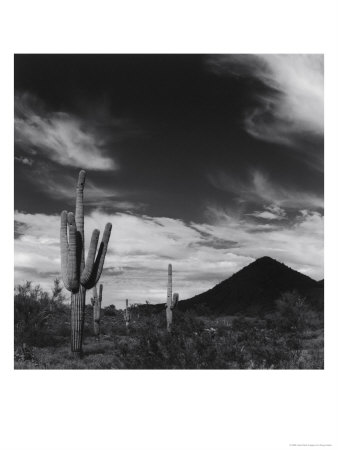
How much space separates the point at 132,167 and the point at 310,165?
4203 mm

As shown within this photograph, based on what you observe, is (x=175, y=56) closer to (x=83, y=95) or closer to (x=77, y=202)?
(x=83, y=95)

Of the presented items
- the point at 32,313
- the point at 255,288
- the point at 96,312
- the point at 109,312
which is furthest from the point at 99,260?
the point at 255,288

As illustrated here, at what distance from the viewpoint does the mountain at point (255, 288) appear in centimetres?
4116

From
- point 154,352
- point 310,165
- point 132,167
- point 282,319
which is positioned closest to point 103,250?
point 132,167

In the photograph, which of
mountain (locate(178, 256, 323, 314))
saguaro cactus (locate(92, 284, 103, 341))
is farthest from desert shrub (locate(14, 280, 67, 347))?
mountain (locate(178, 256, 323, 314))

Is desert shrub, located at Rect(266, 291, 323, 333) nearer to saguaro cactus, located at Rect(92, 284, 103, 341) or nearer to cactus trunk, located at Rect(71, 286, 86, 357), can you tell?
saguaro cactus, located at Rect(92, 284, 103, 341)

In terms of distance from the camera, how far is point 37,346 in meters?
13.6

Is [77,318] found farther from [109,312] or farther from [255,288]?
[255,288]

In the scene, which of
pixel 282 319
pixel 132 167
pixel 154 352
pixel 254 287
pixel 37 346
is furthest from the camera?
pixel 254 287

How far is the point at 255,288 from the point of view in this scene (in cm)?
4566

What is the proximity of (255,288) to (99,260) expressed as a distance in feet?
117

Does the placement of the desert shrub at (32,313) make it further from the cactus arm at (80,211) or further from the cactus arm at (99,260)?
the cactus arm at (80,211)

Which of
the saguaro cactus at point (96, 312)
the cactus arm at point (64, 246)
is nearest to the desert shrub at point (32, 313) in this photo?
the saguaro cactus at point (96, 312)

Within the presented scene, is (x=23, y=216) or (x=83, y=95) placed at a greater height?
(x=83, y=95)
